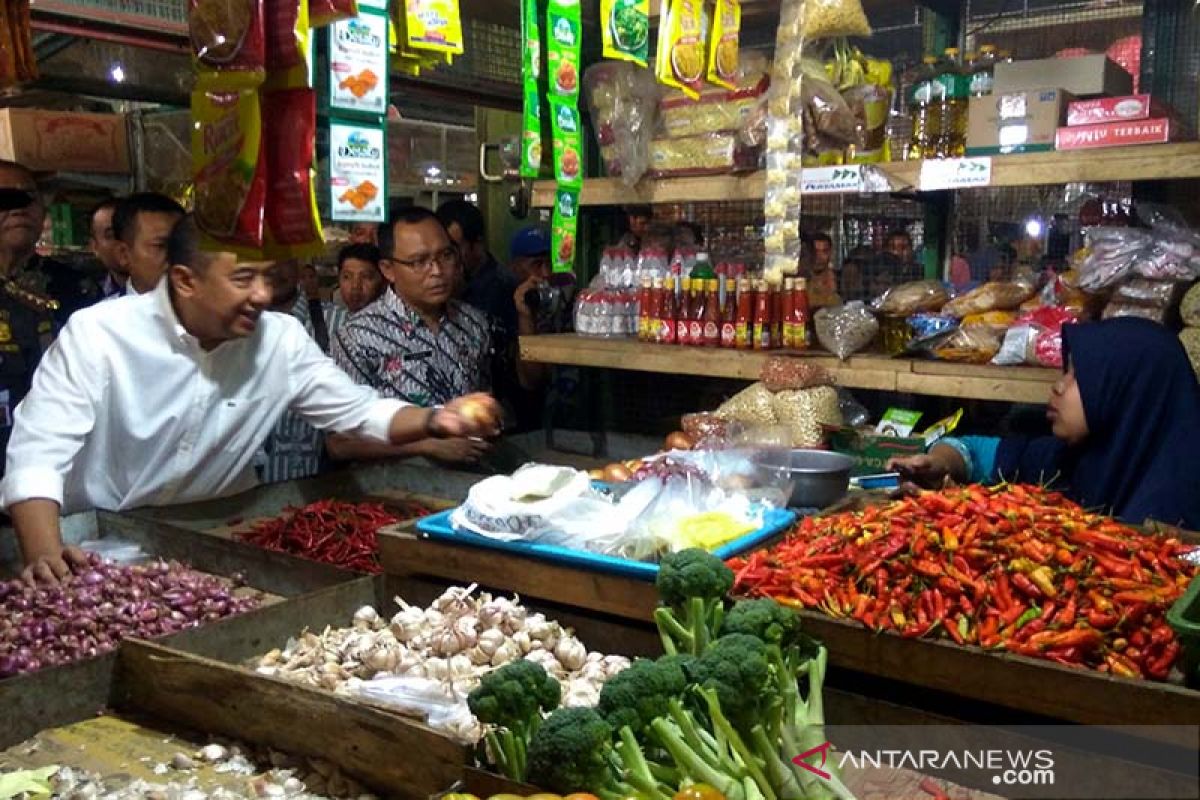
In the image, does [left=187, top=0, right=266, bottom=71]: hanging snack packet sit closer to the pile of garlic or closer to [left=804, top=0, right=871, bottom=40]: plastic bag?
the pile of garlic

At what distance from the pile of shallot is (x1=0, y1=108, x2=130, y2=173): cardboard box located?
4424 mm

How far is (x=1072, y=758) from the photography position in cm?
161

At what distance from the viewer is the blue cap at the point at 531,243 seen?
5.67 m

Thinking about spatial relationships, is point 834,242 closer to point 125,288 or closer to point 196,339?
point 196,339

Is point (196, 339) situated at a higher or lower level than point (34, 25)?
lower

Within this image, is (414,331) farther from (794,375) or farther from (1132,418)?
(1132,418)

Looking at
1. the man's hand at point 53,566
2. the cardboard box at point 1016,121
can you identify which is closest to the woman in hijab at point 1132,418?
the cardboard box at point 1016,121

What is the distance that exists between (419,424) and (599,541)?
4.10 ft

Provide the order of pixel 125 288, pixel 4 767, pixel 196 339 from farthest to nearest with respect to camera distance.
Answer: pixel 125 288 → pixel 196 339 → pixel 4 767

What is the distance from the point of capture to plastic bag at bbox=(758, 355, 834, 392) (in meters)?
3.57

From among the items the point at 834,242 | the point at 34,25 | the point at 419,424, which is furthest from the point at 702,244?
the point at 34,25

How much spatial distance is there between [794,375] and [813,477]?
0.82m

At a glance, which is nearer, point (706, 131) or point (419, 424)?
point (419, 424)

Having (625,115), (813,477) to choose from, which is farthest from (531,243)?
(813,477)
